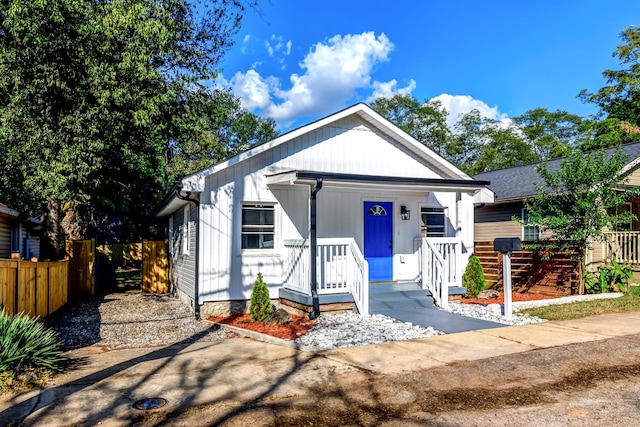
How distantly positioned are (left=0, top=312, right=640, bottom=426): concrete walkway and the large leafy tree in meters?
5.77

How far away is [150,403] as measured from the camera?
172 inches

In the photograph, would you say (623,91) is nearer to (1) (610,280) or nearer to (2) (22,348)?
(1) (610,280)

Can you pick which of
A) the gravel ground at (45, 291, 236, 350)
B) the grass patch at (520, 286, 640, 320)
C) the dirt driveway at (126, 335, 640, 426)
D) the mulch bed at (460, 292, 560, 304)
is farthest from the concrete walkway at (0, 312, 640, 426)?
the mulch bed at (460, 292, 560, 304)

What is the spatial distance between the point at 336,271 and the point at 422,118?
97.9 ft

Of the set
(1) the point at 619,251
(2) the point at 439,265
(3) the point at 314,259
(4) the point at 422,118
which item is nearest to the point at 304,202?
(3) the point at 314,259

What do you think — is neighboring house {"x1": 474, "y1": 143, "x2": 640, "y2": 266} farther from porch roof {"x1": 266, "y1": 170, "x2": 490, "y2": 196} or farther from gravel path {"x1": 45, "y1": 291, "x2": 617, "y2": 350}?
porch roof {"x1": 266, "y1": 170, "x2": 490, "y2": 196}

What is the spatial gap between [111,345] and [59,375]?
7.32ft

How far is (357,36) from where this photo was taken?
17484 millimetres

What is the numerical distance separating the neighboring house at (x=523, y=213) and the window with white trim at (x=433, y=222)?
14.9 feet

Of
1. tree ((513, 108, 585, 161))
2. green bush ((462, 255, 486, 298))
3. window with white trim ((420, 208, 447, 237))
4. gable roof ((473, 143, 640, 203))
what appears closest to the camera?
green bush ((462, 255, 486, 298))

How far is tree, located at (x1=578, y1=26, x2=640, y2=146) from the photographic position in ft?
100

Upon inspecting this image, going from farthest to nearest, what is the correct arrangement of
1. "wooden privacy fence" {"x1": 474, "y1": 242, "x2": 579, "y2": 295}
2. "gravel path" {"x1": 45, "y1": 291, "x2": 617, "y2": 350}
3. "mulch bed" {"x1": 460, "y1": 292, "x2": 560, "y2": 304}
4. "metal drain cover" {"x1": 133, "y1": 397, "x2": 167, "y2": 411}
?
1. "wooden privacy fence" {"x1": 474, "y1": 242, "x2": 579, "y2": 295}
2. "mulch bed" {"x1": 460, "y1": 292, "x2": 560, "y2": 304}
3. "gravel path" {"x1": 45, "y1": 291, "x2": 617, "y2": 350}
4. "metal drain cover" {"x1": 133, "y1": 397, "x2": 167, "y2": 411}

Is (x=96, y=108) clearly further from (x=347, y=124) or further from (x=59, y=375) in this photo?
(x=59, y=375)

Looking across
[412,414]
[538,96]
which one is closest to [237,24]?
[412,414]
